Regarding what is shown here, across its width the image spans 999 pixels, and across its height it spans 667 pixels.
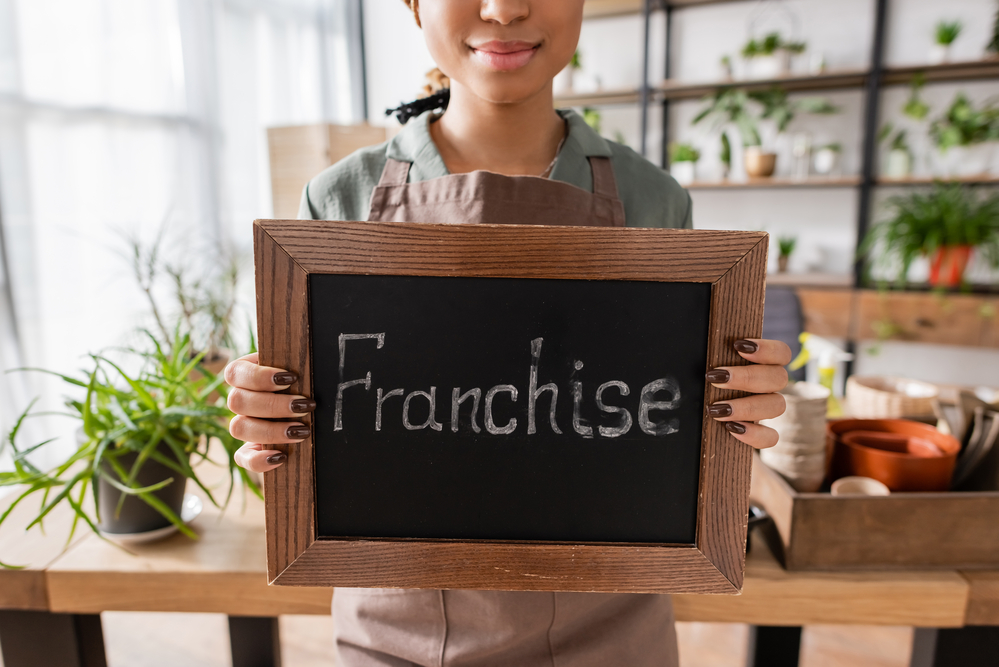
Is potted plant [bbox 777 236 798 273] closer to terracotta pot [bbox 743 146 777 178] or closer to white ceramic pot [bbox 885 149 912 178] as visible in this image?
terracotta pot [bbox 743 146 777 178]

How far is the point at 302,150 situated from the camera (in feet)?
7.95

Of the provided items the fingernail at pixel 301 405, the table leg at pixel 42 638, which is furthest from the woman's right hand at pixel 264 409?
the table leg at pixel 42 638

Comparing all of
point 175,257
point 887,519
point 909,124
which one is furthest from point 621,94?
point 887,519

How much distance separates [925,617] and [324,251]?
926 mm

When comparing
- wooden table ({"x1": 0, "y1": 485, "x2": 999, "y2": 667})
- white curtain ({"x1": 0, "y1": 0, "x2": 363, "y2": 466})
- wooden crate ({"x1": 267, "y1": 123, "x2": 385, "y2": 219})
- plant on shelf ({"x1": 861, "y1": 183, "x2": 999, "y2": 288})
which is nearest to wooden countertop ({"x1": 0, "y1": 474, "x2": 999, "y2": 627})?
wooden table ({"x1": 0, "y1": 485, "x2": 999, "y2": 667})

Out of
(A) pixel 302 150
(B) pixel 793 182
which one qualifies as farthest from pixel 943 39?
(A) pixel 302 150

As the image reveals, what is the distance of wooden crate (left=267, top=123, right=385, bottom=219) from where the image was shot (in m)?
2.36

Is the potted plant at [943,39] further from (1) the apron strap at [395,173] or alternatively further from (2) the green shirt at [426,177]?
(1) the apron strap at [395,173]

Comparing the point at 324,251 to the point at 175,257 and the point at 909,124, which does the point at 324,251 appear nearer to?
the point at 175,257

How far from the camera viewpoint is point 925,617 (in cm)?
85

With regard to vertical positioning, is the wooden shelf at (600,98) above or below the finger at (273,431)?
above

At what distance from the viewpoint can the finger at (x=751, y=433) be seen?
635 millimetres

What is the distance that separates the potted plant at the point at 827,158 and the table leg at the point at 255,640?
10.3 feet

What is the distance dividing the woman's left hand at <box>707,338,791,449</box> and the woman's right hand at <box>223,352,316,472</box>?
42 cm
